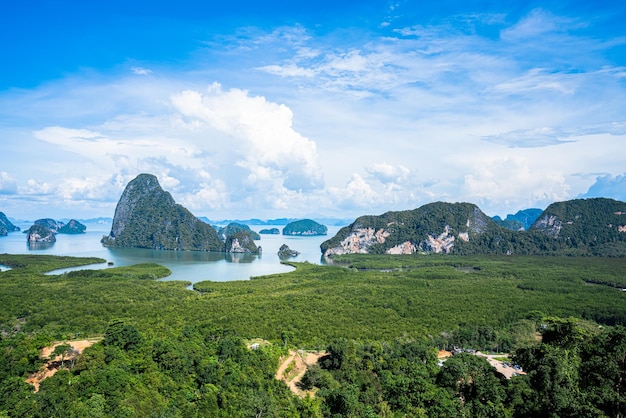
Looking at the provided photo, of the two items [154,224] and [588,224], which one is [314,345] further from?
[588,224]

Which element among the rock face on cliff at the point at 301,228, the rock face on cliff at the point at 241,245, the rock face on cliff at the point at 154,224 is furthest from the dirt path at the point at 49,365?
the rock face on cliff at the point at 301,228

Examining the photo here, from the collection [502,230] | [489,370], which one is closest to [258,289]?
[489,370]

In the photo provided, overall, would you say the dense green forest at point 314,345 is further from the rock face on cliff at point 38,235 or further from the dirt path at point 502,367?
the rock face on cliff at point 38,235

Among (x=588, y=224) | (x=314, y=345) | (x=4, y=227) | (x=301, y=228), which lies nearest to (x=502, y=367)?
(x=314, y=345)

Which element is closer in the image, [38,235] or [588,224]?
[588,224]

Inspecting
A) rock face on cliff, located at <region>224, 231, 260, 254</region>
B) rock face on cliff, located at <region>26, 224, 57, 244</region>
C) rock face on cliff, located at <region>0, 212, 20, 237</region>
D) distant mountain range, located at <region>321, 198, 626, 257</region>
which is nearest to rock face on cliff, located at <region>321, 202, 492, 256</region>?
distant mountain range, located at <region>321, 198, 626, 257</region>

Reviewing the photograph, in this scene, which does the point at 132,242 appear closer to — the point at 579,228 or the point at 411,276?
the point at 411,276

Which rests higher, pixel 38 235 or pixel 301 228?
pixel 301 228
